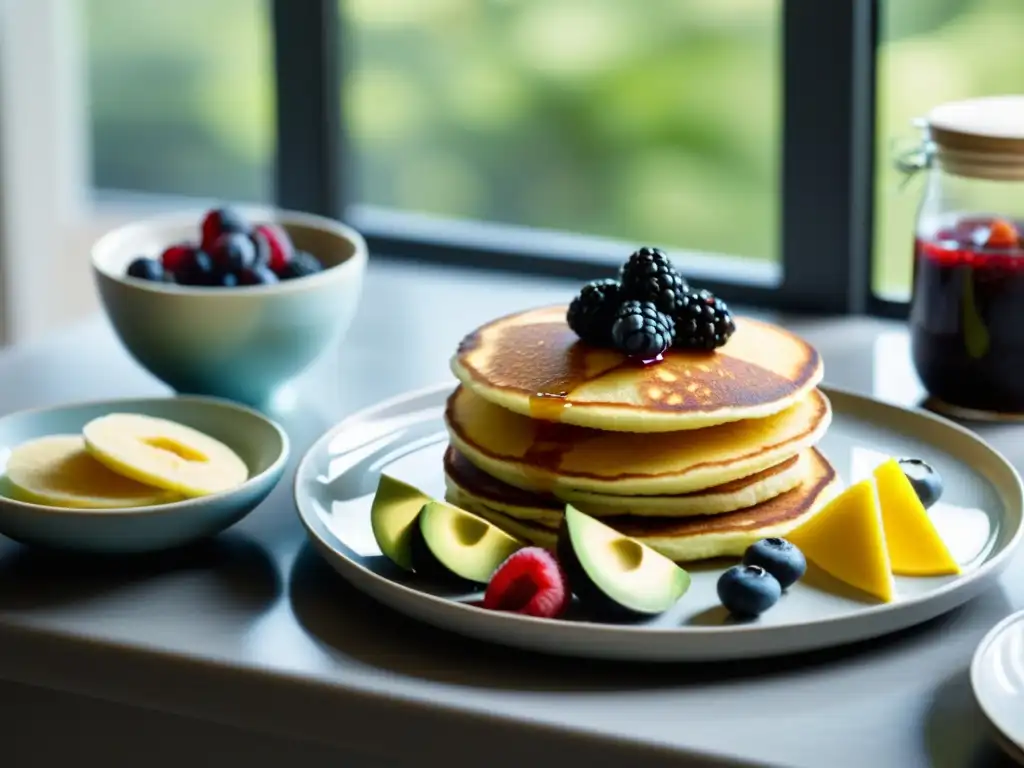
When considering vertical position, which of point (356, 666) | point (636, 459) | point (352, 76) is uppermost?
point (352, 76)

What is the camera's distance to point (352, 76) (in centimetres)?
219

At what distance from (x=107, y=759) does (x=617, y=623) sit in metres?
0.41

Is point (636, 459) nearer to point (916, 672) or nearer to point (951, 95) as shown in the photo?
point (916, 672)

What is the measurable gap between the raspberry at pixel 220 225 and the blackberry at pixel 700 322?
0.52 m

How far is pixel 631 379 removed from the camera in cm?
122

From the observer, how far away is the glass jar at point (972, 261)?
1473 millimetres

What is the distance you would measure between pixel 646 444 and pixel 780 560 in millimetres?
152

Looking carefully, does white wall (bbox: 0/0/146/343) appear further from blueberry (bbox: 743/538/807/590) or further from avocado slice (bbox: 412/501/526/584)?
blueberry (bbox: 743/538/807/590)

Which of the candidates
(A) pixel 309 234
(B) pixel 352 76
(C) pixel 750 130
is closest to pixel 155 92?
(C) pixel 750 130

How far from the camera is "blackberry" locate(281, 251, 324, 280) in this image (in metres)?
1.56

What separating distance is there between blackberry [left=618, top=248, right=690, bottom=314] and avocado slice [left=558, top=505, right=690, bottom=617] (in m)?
0.23

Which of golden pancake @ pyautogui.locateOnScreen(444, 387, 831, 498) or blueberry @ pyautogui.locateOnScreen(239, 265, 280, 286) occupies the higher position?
blueberry @ pyautogui.locateOnScreen(239, 265, 280, 286)

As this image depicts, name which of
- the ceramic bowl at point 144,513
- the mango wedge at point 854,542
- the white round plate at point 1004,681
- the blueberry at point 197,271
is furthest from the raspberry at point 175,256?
the white round plate at point 1004,681

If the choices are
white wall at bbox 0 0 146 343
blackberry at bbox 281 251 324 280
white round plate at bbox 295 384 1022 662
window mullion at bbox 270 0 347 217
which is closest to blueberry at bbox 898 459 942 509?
white round plate at bbox 295 384 1022 662
